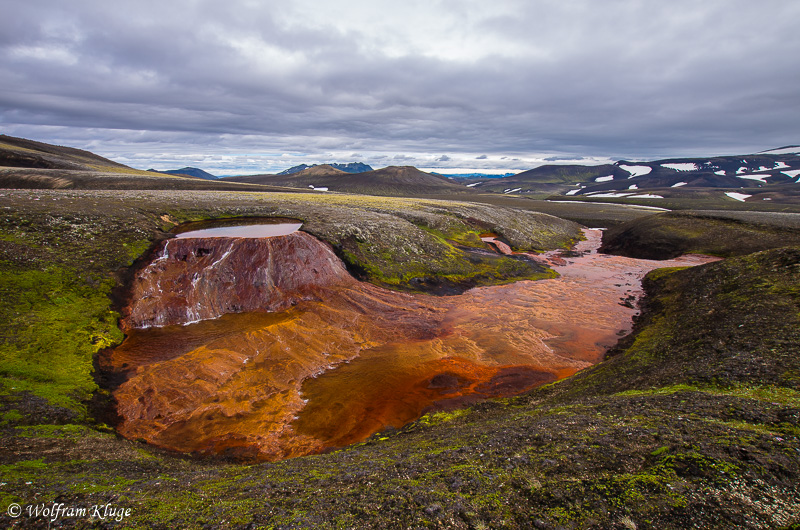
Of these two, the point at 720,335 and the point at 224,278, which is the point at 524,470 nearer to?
the point at 720,335

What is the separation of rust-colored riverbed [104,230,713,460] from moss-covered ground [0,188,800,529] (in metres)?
1.99

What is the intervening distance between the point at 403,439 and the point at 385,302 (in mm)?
17874

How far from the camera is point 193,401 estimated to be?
18.2 metres

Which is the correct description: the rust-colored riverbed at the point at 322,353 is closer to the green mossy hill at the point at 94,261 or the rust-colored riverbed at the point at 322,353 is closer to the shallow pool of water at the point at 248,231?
the green mossy hill at the point at 94,261

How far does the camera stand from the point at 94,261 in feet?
86.1

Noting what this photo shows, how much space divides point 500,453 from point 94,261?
31927 millimetres

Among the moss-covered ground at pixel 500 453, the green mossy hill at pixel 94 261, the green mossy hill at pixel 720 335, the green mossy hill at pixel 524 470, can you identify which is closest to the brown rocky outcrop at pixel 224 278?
the green mossy hill at pixel 94 261

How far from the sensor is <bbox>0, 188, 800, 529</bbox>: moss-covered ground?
7223 mm

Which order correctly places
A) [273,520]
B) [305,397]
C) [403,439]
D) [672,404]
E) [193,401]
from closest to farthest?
[273,520] → [672,404] → [403,439] → [193,401] → [305,397]

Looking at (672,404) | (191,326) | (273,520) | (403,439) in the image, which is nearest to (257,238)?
(191,326)

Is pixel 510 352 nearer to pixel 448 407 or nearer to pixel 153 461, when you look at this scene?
pixel 448 407

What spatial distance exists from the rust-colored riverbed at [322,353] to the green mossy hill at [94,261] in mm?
2122

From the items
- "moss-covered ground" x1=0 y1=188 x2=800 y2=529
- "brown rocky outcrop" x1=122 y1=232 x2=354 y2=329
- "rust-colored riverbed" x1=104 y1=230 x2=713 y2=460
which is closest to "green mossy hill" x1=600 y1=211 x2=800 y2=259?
"rust-colored riverbed" x1=104 y1=230 x2=713 y2=460

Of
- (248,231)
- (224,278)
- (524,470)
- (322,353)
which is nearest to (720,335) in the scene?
(524,470)
